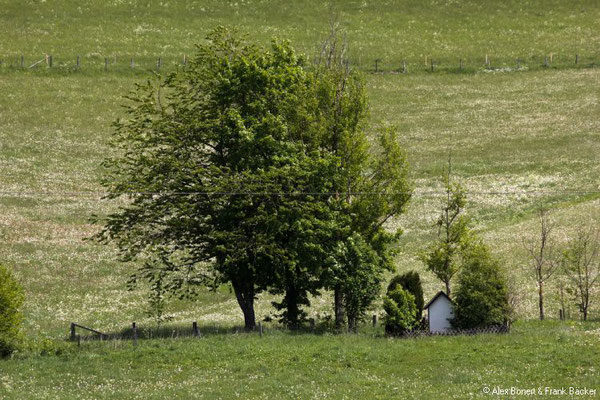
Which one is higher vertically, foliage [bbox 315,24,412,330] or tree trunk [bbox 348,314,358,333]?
foliage [bbox 315,24,412,330]

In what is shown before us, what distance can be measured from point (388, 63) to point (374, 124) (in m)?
17.6

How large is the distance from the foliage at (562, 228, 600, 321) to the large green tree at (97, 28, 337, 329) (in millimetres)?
14565

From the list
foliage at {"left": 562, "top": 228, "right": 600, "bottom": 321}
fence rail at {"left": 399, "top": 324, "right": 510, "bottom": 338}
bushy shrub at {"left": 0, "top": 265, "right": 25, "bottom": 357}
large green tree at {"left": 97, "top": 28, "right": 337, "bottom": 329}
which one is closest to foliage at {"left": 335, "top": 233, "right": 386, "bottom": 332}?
large green tree at {"left": 97, "top": 28, "right": 337, "bottom": 329}

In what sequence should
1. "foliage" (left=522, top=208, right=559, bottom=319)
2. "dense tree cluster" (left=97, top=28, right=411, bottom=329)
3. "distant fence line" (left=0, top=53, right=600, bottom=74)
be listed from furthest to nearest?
1. "distant fence line" (left=0, top=53, right=600, bottom=74)
2. "foliage" (left=522, top=208, right=559, bottom=319)
3. "dense tree cluster" (left=97, top=28, right=411, bottom=329)

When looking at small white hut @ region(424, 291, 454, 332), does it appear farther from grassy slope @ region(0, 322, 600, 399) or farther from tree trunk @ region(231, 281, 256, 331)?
tree trunk @ region(231, 281, 256, 331)

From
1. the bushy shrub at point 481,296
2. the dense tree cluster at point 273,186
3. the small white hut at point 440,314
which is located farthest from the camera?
the dense tree cluster at point 273,186

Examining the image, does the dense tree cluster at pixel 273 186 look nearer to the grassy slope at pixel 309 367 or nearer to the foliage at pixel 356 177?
the foliage at pixel 356 177

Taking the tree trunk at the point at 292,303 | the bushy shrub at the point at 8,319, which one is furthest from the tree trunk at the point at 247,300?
the bushy shrub at the point at 8,319

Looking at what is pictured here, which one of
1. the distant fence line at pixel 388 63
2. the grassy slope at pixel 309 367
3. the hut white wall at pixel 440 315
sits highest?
the distant fence line at pixel 388 63

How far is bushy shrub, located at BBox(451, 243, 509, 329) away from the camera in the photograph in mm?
41406

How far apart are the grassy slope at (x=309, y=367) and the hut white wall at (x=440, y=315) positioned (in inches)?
119

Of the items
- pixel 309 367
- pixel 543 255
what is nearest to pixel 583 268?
pixel 543 255

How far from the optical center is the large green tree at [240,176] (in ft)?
140

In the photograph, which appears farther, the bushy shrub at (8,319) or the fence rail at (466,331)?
the fence rail at (466,331)
